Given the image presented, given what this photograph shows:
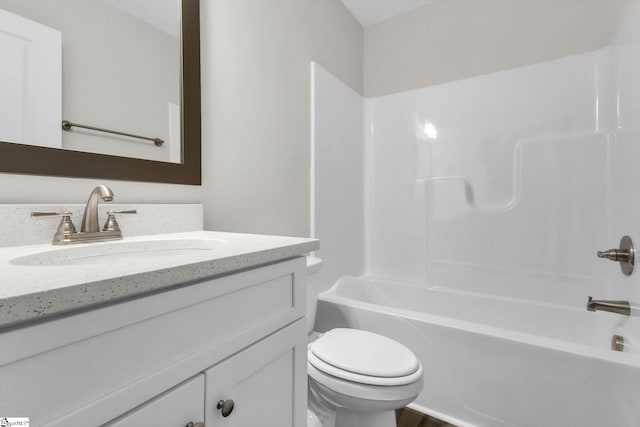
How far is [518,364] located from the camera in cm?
122

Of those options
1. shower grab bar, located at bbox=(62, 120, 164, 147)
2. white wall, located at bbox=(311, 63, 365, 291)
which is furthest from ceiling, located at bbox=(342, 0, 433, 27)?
shower grab bar, located at bbox=(62, 120, 164, 147)

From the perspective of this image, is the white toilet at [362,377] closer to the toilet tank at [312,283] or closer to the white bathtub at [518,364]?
the toilet tank at [312,283]

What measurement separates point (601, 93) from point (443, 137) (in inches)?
32.8

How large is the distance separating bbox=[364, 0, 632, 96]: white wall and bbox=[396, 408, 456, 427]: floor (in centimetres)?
203

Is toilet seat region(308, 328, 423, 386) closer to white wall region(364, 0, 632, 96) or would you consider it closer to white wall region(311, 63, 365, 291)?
white wall region(311, 63, 365, 291)

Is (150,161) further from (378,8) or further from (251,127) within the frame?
(378,8)

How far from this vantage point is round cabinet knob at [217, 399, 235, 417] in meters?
0.57

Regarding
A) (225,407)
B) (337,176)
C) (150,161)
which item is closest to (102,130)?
(150,161)

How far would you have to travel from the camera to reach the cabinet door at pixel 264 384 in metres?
0.57

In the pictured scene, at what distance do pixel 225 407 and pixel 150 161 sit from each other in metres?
0.81

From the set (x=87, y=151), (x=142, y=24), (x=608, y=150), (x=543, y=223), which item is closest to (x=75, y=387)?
(x=87, y=151)

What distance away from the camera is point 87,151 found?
2.90 ft

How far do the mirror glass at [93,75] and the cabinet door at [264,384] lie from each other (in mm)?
751

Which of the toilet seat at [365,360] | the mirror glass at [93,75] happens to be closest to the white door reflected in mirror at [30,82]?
the mirror glass at [93,75]
